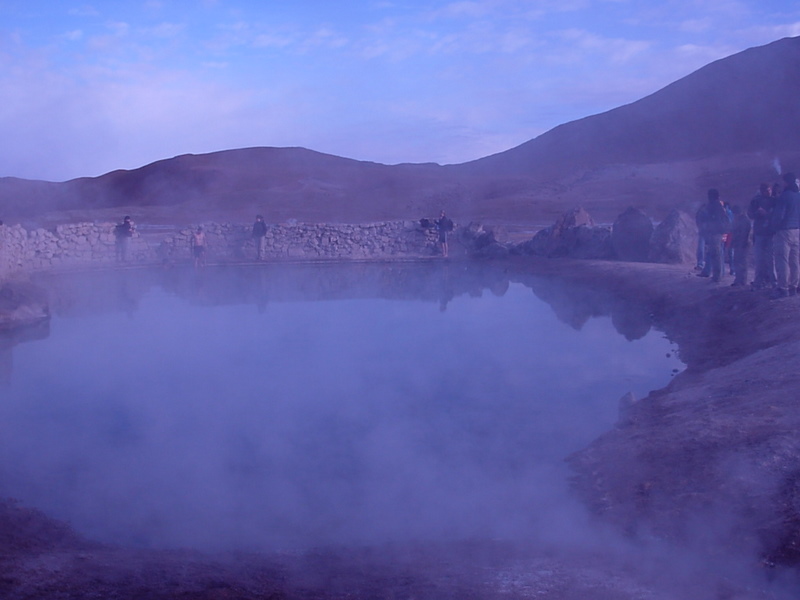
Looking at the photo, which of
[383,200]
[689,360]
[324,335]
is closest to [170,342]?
[324,335]

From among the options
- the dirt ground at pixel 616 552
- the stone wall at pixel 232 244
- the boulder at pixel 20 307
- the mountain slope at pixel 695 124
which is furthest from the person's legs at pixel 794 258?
the mountain slope at pixel 695 124

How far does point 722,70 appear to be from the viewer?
78.9 metres

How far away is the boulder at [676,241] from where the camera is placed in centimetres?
1592

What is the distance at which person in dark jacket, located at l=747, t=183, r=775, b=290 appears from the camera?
9555 mm

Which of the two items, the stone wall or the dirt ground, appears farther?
the stone wall

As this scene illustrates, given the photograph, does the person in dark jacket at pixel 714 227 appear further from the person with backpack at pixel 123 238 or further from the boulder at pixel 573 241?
the person with backpack at pixel 123 238

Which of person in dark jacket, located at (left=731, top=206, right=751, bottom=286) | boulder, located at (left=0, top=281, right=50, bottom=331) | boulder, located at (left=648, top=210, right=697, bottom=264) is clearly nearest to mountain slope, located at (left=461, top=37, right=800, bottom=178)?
boulder, located at (left=648, top=210, right=697, bottom=264)

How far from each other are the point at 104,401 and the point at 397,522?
403 cm

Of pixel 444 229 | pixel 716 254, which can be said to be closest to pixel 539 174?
pixel 444 229

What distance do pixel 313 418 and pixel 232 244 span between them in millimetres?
16164

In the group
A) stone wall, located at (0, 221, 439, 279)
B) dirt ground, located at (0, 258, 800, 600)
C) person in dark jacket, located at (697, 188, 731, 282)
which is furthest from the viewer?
stone wall, located at (0, 221, 439, 279)

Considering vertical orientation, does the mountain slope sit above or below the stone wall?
above

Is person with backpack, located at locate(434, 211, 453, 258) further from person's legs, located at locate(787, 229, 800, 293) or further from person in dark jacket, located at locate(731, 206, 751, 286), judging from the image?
person's legs, located at locate(787, 229, 800, 293)

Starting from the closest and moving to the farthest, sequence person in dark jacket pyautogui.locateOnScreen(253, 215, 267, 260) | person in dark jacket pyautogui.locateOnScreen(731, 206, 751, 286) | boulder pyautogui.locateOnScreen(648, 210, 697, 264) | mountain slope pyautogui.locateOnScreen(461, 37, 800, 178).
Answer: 1. person in dark jacket pyautogui.locateOnScreen(731, 206, 751, 286)
2. boulder pyautogui.locateOnScreen(648, 210, 697, 264)
3. person in dark jacket pyautogui.locateOnScreen(253, 215, 267, 260)
4. mountain slope pyautogui.locateOnScreen(461, 37, 800, 178)
